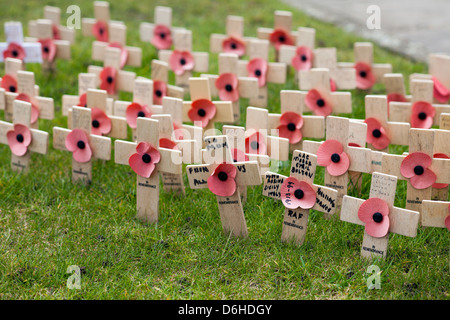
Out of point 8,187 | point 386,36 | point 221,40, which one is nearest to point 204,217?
point 8,187

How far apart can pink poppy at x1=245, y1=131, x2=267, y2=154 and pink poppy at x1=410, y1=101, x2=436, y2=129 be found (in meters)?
1.14

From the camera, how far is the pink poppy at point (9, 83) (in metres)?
4.27

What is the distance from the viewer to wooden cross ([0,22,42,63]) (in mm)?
4848

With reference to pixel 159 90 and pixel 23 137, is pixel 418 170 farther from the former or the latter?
pixel 23 137

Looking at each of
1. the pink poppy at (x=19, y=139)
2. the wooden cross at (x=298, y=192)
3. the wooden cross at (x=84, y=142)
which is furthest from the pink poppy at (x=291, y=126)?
the pink poppy at (x=19, y=139)

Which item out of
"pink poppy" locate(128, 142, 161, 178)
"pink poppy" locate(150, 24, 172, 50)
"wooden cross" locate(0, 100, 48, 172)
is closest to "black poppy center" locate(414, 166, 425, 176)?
"pink poppy" locate(128, 142, 161, 178)

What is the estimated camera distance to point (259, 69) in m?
4.60

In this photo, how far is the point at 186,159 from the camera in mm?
3324

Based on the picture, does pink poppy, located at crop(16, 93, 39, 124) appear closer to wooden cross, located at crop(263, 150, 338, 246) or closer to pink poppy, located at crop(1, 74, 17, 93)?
pink poppy, located at crop(1, 74, 17, 93)

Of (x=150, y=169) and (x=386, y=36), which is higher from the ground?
(x=386, y=36)

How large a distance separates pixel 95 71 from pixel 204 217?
6.09 ft
